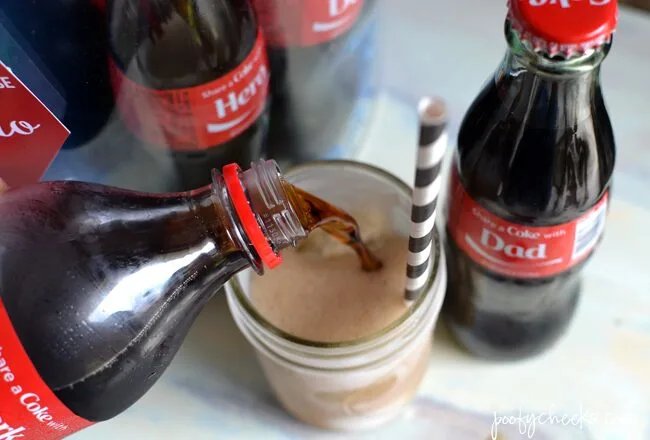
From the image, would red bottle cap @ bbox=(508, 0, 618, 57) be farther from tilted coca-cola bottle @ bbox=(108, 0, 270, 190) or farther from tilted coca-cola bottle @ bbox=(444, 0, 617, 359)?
tilted coca-cola bottle @ bbox=(108, 0, 270, 190)

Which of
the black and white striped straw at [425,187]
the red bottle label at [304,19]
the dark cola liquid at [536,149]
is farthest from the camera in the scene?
the red bottle label at [304,19]

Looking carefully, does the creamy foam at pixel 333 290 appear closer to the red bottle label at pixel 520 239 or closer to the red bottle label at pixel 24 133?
the red bottle label at pixel 520 239

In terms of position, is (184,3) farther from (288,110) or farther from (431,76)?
(431,76)

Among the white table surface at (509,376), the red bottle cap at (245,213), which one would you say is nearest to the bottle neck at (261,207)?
the red bottle cap at (245,213)

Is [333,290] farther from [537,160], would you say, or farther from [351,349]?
[537,160]

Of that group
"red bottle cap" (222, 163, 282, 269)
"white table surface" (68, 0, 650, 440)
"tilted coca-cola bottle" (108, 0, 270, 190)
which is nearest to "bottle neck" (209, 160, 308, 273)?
"red bottle cap" (222, 163, 282, 269)

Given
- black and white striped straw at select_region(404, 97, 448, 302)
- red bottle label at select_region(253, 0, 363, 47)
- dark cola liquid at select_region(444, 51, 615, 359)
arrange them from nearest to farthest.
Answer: black and white striped straw at select_region(404, 97, 448, 302) → dark cola liquid at select_region(444, 51, 615, 359) → red bottle label at select_region(253, 0, 363, 47)
